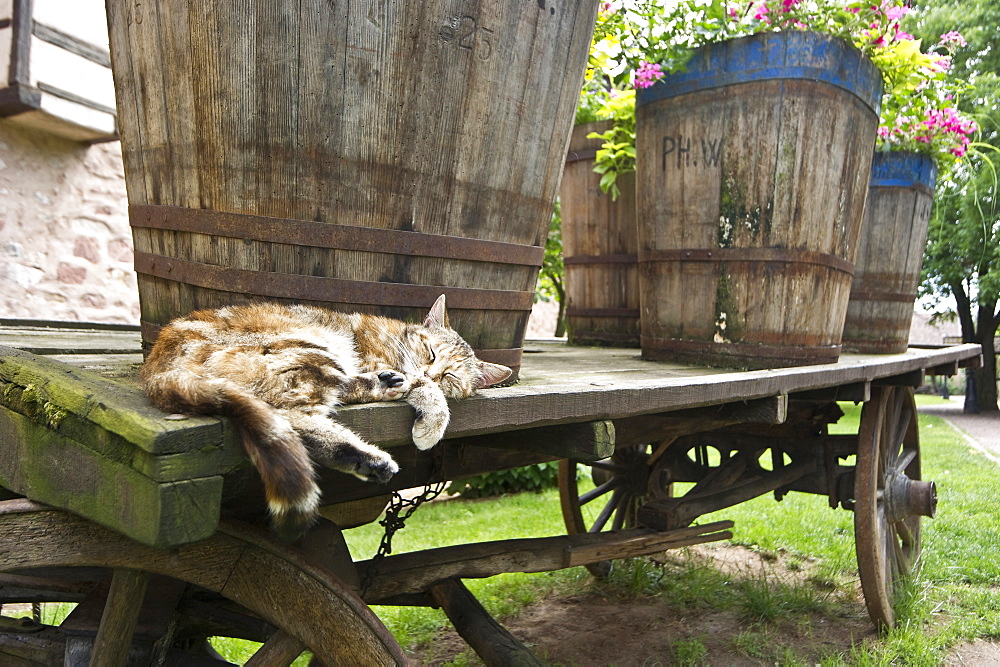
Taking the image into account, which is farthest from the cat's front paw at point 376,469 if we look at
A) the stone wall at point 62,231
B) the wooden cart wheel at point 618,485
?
the stone wall at point 62,231

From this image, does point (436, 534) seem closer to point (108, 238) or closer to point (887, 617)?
point (887, 617)

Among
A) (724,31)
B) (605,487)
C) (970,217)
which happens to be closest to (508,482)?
(605,487)

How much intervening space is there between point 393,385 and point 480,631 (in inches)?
51.1

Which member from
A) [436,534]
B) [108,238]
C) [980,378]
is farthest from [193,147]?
[980,378]

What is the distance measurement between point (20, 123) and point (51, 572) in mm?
4334

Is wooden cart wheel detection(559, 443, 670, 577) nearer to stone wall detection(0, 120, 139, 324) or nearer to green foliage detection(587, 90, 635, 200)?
green foliage detection(587, 90, 635, 200)

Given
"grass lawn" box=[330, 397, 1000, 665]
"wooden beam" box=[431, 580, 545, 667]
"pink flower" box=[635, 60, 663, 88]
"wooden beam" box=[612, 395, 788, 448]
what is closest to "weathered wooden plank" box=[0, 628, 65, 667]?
"wooden beam" box=[431, 580, 545, 667]

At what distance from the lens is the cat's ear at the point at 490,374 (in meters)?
1.63

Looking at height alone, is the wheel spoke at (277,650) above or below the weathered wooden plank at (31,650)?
above

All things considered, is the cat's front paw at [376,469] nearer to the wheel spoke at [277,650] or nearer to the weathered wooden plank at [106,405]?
the weathered wooden plank at [106,405]

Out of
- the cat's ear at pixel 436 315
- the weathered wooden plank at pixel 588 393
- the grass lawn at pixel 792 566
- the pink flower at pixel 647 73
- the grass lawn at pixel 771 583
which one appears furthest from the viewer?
the grass lawn at pixel 792 566

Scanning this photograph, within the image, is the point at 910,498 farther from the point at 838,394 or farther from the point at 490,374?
the point at 490,374

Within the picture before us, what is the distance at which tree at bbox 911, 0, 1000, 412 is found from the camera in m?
11.6

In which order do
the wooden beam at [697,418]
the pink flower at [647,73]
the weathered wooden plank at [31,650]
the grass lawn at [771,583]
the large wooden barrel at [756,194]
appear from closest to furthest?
the weathered wooden plank at [31,650]
the wooden beam at [697,418]
the large wooden barrel at [756,194]
the pink flower at [647,73]
the grass lawn at [771,583]
